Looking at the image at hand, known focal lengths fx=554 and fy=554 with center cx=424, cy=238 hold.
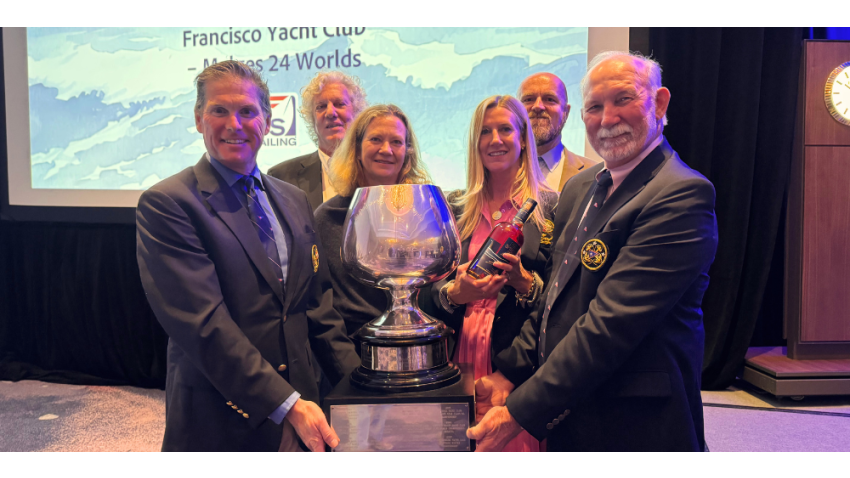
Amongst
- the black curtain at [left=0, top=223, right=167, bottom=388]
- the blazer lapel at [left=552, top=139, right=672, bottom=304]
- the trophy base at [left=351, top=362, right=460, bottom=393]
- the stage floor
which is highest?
the blazer lapel at [left=552, top=139, right=672, bottom=304]

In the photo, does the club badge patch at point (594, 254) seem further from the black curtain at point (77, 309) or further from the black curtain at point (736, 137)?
the black curtain at point (77, 309)

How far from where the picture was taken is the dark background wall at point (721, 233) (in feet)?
12.5

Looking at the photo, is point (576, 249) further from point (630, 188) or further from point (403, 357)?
point (403, 357)

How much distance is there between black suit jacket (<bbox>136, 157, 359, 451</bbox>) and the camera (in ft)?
3.99

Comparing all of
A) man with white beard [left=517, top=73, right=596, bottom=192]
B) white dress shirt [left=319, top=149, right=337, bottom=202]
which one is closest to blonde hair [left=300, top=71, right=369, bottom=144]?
white dress shirt [left=319, top=149, right=337, bottom=202]

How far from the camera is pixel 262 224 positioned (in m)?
1.42

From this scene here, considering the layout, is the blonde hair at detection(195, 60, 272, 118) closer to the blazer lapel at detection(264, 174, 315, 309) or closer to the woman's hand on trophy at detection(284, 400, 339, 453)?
the blazer lapel at detection(264, 174, 315, 309)

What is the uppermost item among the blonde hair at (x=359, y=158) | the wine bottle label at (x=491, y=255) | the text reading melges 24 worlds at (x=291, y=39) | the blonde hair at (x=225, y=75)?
the text reading melges 24 worlds at (x=291, y=39)

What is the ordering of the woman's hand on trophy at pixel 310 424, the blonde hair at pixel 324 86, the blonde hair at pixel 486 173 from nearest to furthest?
the woman's hand on trophy at pixel 310 424, the blonde hair at pixel 486 173, the blonde hair at pixel 324 86

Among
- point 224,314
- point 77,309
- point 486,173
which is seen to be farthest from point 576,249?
point 77,309

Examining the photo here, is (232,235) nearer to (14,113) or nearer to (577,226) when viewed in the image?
(577,226)

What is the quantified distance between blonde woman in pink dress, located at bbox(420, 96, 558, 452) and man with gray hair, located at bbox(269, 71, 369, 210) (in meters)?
1.17

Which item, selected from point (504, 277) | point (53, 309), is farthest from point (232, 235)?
point (53, 309)

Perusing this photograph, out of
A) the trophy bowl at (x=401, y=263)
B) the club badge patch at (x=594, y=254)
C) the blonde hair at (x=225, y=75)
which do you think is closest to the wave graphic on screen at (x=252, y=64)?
the blonde hair at (x=225, y=75)
